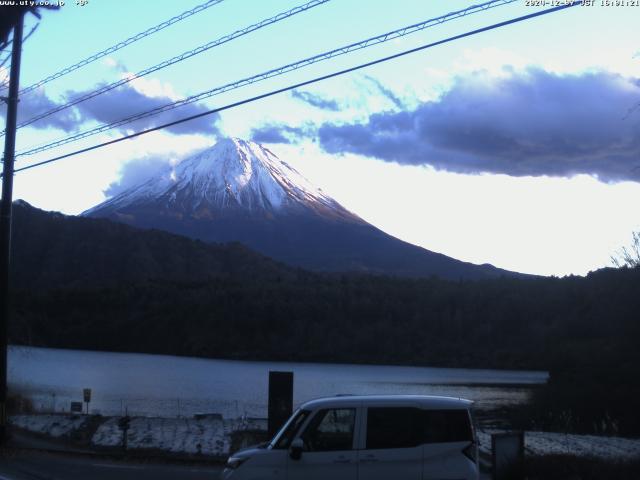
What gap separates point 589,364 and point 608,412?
10595 millimetres

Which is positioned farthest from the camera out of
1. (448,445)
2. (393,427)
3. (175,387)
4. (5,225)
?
(175,387)

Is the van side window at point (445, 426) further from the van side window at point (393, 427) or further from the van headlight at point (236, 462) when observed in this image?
the van headlight at point (236, 462)

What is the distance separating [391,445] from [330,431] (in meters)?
0.80

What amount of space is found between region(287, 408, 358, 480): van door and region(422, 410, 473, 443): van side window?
3.05 ft

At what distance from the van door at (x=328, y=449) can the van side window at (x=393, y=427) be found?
0.80ft

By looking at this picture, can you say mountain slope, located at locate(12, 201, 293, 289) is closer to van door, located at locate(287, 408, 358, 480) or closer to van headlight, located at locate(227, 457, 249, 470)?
van headlight, located at locate(227, 457, 249, 470)

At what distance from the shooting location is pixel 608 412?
113ft

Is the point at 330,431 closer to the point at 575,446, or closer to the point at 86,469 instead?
the point at 86,469

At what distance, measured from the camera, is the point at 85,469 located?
1847 centimetres

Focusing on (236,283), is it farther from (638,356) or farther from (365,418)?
(365,418)

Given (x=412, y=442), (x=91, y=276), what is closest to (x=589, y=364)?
(x=412, y=442)

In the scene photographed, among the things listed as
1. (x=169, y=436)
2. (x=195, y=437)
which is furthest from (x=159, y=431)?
(x=195, y=437)

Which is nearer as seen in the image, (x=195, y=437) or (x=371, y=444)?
(x=371, y=444)

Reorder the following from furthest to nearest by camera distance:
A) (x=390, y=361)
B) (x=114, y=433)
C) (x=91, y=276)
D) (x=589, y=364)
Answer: (x=91, y=276), (x=390, y=361), (x=589, y=364), (x=114, y=433)
